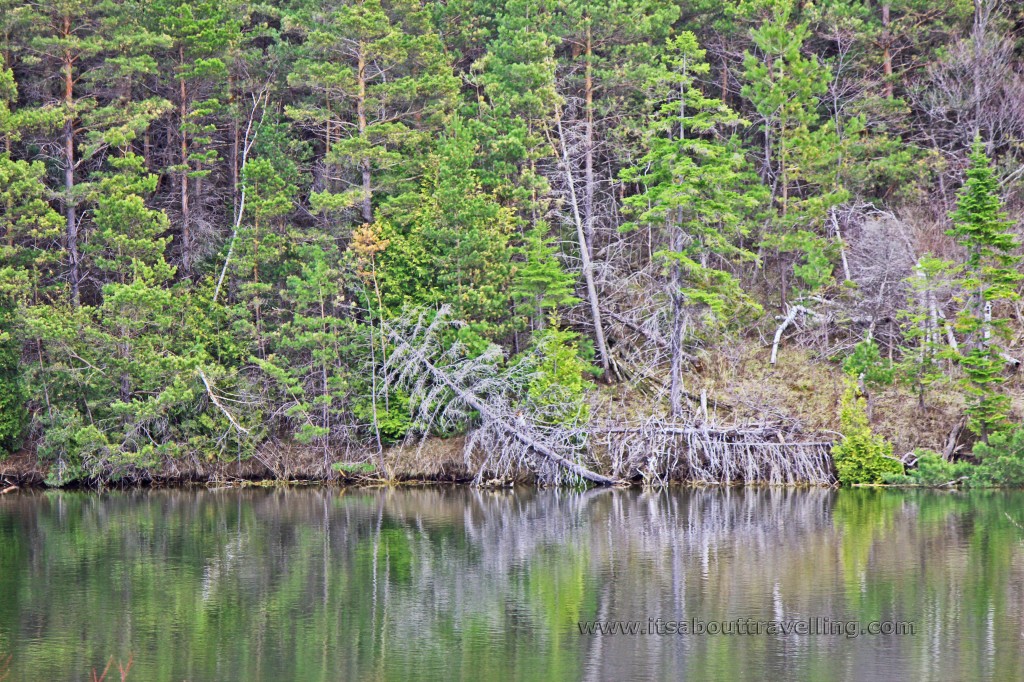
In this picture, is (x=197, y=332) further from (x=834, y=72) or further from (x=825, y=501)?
(x=834, y=72)

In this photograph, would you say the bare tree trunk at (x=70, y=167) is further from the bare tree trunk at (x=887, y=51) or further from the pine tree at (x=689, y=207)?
the bare tree trunk at (x=887, y=51)

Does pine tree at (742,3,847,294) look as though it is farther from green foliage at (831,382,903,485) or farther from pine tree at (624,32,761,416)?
green foliage at (831,382,903,485)

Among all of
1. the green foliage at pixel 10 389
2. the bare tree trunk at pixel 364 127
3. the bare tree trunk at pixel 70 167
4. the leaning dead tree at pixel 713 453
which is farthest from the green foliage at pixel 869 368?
the green foliage at pixel 10 389

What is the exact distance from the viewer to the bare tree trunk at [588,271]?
137 ft

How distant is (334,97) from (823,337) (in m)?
18.8

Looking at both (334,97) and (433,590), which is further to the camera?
(334,97)

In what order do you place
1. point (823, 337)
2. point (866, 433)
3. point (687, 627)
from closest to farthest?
point (687, 627) → point (866, 433) → point (823, 337)

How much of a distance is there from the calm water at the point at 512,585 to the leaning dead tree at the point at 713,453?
5.45 ft

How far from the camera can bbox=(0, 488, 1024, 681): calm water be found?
17078 millimetres

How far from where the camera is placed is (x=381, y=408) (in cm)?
3956

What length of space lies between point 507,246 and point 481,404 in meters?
7.46

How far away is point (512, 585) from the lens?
2261 cm

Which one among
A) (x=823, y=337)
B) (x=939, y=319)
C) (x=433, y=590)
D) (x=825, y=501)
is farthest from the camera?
(x=823, y=337)

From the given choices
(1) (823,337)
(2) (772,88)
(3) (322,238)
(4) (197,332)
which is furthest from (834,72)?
(4) (197,332)
